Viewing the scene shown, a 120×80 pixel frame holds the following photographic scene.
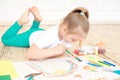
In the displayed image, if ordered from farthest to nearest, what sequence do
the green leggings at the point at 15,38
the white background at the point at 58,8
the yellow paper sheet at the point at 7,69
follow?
the white background at the point at 58,8 < the green leggings at the point at 15,38 < the yellow paper sheet at the point at 7,69

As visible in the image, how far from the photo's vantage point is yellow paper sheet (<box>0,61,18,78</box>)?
89 centimetres

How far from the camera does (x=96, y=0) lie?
8.48ft

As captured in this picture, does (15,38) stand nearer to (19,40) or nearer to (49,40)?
(19,40)

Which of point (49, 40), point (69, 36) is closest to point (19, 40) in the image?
point (49, 40)

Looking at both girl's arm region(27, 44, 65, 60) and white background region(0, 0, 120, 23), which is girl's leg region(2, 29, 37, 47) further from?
white background region(0, 0, 120, 23)

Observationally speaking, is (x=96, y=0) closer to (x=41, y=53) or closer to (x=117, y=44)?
(x=117, y=44)

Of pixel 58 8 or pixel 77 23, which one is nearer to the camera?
pixel 77 23

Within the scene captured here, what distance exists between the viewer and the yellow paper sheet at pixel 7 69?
887 millimetres

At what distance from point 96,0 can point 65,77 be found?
1854 millimetres

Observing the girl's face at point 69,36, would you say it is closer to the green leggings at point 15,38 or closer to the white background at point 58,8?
the green leggings at point 15,38

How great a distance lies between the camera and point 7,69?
0.93 m

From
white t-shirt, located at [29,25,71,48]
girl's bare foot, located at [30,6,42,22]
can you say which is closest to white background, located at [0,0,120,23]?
girl's bare foot, located at [30,6,42,22]

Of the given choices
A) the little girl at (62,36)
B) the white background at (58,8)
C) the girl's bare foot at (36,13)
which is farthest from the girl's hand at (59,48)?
the white background at (58,8)

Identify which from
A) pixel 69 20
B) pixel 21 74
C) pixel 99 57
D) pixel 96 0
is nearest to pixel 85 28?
pixel 69 20
